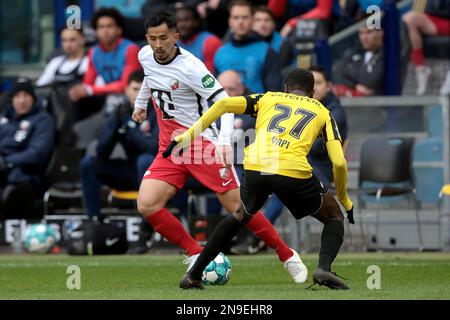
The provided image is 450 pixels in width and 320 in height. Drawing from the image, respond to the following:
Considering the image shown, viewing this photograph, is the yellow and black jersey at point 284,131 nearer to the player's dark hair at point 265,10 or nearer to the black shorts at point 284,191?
the black shorts at point 284,191

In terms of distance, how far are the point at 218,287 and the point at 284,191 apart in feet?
3.75

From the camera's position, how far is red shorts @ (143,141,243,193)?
10.7 m

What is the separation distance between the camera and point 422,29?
1619 cm

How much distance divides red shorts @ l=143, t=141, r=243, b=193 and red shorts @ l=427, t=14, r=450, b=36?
20.6 ft

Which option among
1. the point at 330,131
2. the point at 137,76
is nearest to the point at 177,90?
the point at 330,131

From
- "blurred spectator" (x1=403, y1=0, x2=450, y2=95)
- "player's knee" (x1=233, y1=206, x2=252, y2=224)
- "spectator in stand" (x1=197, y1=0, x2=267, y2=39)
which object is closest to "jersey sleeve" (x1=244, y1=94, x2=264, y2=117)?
"player's knee" (x1=233, y1=206, x2=252, y2=224)

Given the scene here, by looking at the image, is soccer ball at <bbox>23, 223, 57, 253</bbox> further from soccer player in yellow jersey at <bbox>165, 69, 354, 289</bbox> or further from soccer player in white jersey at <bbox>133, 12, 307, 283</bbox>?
soccer player in yellow jersey at <bbox>165, 69, 354, 289</bbox>

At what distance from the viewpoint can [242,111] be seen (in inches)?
368

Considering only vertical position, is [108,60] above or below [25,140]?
above

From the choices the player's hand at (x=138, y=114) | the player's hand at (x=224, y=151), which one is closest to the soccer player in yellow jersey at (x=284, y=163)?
the player's hand at (x=224, y=151)

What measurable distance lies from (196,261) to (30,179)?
6.97 metres

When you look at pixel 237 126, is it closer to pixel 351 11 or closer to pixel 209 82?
pixel 351 11

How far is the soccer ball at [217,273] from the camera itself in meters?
10.3

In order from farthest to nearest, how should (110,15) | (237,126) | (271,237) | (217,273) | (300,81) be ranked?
1. (110,15)
2. (237,126)
3. (271,237)
4. (217,273)
5. (300,81)
